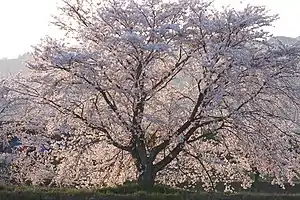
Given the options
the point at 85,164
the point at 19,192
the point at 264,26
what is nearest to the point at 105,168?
the point at 85,164

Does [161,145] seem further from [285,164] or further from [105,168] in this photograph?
[285,164]

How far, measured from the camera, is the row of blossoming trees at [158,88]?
15148 mm

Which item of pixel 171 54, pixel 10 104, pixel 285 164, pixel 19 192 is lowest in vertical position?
pixel 19 192

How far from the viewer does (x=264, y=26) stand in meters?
16.0

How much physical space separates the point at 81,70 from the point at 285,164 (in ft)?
19.8

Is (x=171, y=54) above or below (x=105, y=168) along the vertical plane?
above

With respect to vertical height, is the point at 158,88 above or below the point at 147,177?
above

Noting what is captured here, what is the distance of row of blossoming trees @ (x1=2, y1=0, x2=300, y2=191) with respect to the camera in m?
15.1

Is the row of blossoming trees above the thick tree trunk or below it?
above

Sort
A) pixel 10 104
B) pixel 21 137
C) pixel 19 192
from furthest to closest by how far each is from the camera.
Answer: pixel 21 137, pixel 10 104, pixel 19 192

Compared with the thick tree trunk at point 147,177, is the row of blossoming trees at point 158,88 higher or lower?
higher

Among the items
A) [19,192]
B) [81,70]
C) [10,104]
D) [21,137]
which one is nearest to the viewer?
[19,192]

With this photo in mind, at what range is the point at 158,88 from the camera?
53.8ft

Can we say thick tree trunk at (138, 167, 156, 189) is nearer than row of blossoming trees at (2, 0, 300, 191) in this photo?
No
